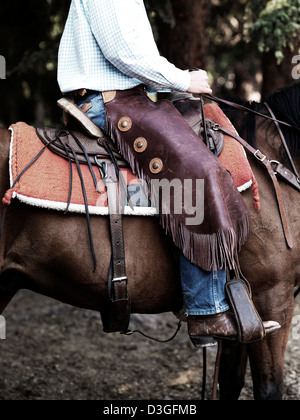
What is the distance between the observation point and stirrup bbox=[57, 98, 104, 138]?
9.19 feet

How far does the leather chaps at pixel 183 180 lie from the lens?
2631 mm

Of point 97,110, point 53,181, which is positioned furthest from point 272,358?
point 97,110

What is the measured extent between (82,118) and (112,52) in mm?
414

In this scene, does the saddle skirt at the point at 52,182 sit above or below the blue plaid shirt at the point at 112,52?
below

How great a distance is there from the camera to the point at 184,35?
530 centimetres

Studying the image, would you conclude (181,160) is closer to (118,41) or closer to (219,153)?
(219,153)

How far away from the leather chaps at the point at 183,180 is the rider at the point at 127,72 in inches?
3.8

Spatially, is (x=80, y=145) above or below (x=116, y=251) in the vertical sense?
above

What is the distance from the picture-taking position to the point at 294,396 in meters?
4.28

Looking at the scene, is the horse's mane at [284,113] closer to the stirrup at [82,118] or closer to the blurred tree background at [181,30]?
the stirrup at [82,118]

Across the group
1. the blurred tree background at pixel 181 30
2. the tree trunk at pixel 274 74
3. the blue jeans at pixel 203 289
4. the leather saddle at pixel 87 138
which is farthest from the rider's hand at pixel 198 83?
the tree trunk at pixel 274 74

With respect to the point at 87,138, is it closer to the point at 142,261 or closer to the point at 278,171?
the point at 142,261

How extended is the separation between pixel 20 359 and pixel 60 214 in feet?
9.64

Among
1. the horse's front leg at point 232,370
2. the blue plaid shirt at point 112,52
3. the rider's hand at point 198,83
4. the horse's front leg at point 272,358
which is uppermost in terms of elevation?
the blue plaid shirt at point 112,52
